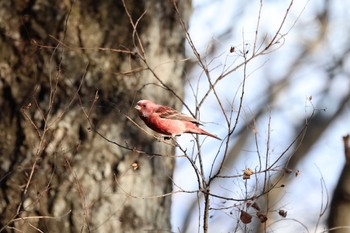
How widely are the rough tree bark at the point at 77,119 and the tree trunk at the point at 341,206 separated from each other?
1084mm

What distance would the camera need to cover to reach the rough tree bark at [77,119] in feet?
13.4

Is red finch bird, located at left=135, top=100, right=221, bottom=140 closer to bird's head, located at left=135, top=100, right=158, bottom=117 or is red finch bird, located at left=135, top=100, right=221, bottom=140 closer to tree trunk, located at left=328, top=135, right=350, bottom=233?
bird's head, located at left=135, top=100, right=158, bottom=117

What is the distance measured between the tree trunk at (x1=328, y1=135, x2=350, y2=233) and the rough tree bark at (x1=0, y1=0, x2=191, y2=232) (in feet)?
3.56

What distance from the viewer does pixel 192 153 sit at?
9.60 ft

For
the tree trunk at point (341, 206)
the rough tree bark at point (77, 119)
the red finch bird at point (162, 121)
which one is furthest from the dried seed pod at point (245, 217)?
the tree trunk at point (341, 206)

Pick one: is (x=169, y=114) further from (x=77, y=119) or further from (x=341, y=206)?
(x=341, y=206)

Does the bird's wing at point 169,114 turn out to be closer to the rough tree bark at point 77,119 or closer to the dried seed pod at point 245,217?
the rough tree bark at point 77,119

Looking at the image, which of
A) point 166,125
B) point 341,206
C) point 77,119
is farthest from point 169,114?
point 341,206

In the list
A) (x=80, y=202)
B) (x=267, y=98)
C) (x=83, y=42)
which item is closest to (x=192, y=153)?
(x=80, y=202)

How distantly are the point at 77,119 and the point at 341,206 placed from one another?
1765mm

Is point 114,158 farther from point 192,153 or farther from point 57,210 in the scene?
point 192,153

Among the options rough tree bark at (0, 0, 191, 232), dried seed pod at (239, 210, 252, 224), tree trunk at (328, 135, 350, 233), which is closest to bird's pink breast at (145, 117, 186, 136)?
rough tree bark at (0, 0, 191, 232)

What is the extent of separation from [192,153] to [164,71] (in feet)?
5.57

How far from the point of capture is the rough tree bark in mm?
4082
